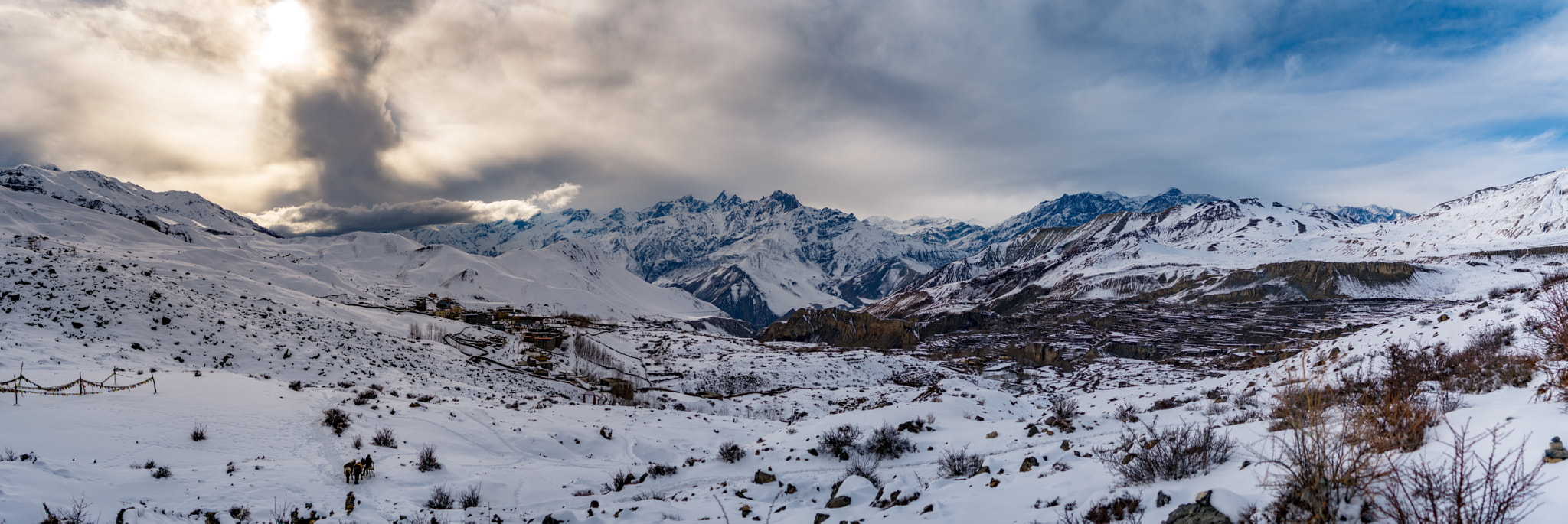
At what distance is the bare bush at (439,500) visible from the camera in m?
11.8

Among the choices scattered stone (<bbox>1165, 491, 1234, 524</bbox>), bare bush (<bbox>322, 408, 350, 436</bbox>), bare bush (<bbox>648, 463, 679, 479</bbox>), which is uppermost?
scattered stone (<bbox>1165, 491, 1234, 524</bbox>)

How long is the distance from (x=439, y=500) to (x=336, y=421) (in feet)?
24.9

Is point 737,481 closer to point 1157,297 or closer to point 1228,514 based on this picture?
point 1228,514

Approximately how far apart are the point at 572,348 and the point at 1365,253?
201 meters

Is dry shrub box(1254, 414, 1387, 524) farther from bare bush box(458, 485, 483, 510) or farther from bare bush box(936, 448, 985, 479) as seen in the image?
bare bush box(458, 485, 483, 510)

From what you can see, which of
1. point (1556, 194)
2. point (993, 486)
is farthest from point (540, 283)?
point (1556, 194)

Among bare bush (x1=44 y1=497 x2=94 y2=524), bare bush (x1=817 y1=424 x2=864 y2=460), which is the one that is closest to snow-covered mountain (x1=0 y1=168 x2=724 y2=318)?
bare bush (x1=44 y1=497 x2=94 y2=524)

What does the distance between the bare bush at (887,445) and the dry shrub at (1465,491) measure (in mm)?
11339

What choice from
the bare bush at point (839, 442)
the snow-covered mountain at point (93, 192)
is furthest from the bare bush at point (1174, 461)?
the snow-covered mountain at point (93, 192)

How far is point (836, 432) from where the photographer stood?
17.0 meters

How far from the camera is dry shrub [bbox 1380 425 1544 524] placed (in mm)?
4117

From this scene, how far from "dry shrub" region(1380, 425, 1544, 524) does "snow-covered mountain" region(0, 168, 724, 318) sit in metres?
61.9

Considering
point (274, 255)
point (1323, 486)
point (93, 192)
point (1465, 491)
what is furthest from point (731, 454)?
point (93, 192)

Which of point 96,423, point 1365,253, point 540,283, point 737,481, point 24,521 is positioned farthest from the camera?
point 540,283
